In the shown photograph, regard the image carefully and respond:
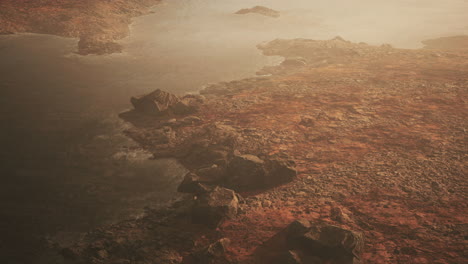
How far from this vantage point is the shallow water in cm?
1333

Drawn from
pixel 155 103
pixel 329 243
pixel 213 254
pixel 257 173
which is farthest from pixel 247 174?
pixel 155 103

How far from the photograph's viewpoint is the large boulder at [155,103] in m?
21.3

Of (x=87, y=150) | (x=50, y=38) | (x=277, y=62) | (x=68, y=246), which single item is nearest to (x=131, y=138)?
(x=87, y=150)

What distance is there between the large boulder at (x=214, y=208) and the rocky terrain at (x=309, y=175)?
0.05m

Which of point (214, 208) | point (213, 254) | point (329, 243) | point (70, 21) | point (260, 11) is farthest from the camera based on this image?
point (260, 11)

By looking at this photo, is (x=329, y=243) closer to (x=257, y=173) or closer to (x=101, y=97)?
(x=257, y=173)

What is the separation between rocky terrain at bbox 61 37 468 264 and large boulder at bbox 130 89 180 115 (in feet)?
0.27

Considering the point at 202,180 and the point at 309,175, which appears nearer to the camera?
the point at 202,180

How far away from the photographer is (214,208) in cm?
1183

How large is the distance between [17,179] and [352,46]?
3440 centimetres

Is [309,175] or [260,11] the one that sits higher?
[260,11]

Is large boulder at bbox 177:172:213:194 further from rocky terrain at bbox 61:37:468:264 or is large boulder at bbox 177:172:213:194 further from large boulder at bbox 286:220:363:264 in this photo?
large boulder at bbox 286:220:363:264

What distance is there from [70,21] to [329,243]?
43.4 m

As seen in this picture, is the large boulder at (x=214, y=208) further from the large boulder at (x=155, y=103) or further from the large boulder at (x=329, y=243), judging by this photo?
the large boulder at (x=155, y=103)
